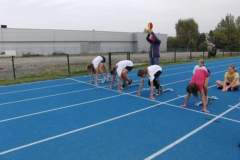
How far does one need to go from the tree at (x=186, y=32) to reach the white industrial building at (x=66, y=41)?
4498mm

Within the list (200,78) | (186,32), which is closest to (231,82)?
(200,78)

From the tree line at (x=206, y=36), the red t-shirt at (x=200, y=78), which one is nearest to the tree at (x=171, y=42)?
the tree line at (x=206, y=36)

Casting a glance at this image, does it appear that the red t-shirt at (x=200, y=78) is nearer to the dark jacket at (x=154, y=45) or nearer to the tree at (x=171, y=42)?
the dark jacket at (x=154, y=45)

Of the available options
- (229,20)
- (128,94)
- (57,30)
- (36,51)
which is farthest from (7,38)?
(128,94)

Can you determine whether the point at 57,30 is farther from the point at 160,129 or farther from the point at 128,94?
the point at 160,129

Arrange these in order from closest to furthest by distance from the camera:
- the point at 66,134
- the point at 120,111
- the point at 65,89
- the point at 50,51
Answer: the point at 66,134, the point at 120,111, the point at 65,89, the point at 50,51

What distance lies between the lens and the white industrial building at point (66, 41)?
190ft

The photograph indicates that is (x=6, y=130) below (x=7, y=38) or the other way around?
below

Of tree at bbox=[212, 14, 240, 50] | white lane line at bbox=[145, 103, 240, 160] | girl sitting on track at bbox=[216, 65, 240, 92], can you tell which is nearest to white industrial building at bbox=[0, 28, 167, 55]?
tree at bbox=[212, 14, 240, 50]

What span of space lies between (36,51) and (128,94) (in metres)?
52.8

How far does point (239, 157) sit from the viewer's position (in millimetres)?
4730

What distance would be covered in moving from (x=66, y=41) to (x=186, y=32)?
3062 cm

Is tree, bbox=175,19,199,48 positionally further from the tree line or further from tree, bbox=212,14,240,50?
→ tree, bbox=212,14,240,50

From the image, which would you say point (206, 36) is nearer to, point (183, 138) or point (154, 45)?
point (154, 45)
